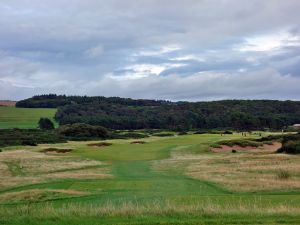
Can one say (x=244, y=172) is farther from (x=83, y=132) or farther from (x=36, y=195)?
(x=83, y=132)

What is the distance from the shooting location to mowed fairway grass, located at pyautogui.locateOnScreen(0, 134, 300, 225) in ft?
54.2

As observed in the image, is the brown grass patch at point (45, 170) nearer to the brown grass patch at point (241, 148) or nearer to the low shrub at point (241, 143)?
the brown grass patch at point (241, 148)

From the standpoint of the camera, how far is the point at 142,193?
86.4 feet

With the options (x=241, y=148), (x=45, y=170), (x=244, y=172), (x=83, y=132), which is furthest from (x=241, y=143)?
(x=83, y=132)

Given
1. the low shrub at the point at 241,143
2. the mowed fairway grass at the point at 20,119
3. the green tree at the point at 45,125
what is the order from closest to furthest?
the low shrub at the point at 241,143, the green tree at the point at 45,125, the mowed fairway grass at the point at 20,119

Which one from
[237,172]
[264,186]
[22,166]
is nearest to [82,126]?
[22,166]

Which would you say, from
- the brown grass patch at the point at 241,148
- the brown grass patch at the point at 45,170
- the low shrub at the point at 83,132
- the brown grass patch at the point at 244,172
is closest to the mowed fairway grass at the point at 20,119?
the low shrub at the point at 83,132

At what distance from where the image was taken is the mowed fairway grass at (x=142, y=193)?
1652 centimetres

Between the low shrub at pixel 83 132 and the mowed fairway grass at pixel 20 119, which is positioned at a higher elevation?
the mowed fairway grass at pixel 20 119

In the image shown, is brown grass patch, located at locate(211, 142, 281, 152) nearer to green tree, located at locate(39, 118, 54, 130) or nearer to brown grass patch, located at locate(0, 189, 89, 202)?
brown grass patch, located at locate(0, 189, 89, 202)

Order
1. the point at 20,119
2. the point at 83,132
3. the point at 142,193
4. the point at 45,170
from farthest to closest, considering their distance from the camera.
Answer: the point at 20,119
the point at 83,132
the point at 45,170
the point at 142,193

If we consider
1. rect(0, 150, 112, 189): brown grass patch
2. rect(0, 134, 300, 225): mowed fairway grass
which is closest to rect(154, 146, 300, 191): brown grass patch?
rect(0, 134, 300, 225): mowed fairway grass

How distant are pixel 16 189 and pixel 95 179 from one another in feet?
A: 21.8

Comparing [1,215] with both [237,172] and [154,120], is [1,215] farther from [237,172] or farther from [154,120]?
[154,120]
